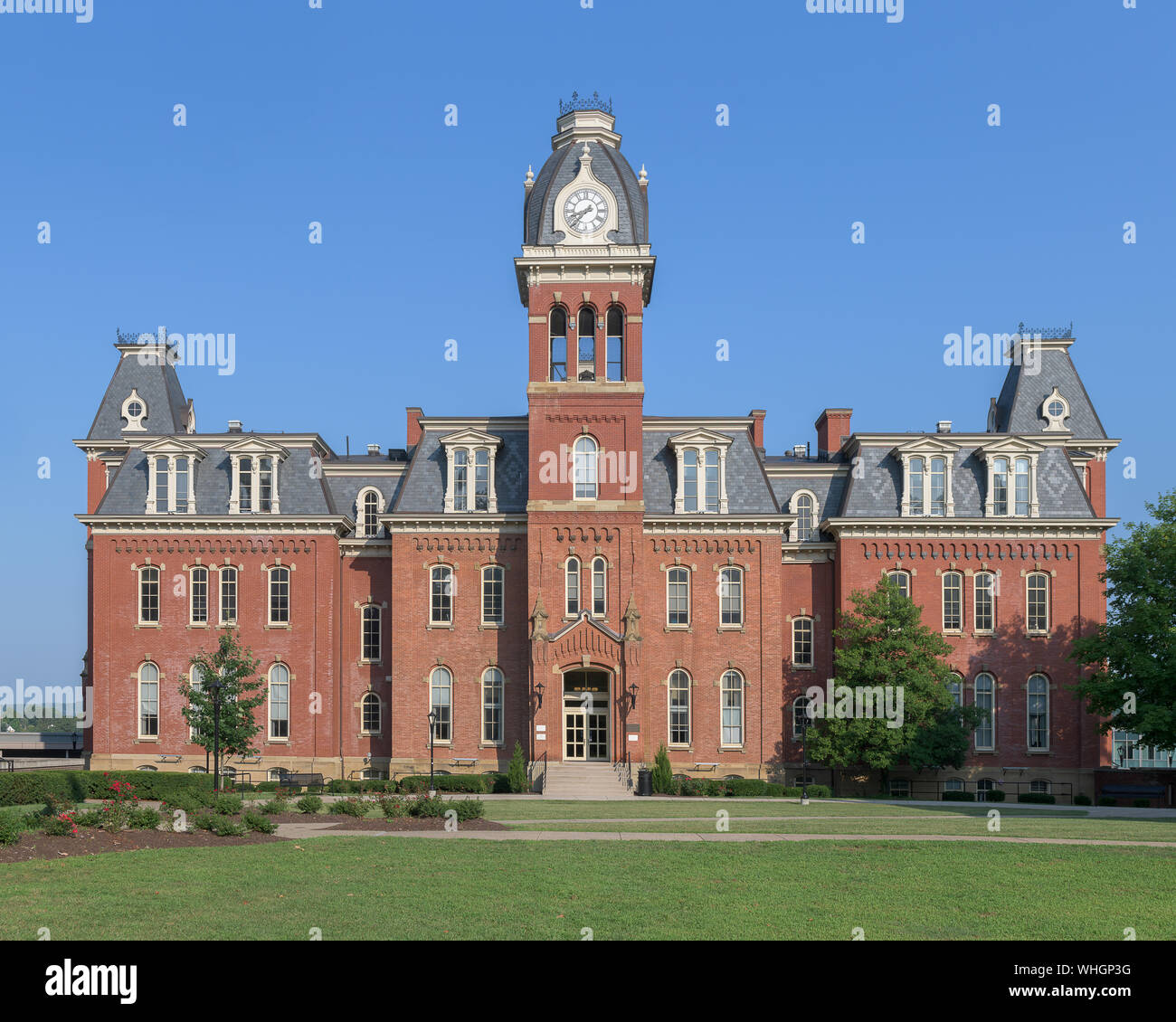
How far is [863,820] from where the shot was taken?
1126 inches

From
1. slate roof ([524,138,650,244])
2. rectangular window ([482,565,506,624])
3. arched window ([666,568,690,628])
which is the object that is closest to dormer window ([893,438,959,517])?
arched window ([666,568,690,628])

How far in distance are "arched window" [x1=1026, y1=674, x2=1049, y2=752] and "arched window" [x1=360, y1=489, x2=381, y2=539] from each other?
1098 inches

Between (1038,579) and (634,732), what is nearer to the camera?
(634,732)

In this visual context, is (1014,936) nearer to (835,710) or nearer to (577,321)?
(835,710)

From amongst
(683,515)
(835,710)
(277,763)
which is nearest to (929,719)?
(835,710)

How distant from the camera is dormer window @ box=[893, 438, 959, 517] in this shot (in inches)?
1844

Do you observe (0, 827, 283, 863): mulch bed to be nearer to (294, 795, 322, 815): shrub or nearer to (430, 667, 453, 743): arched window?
(294, 795, 322, 815): shrub

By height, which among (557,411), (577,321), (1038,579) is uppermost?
(577,321)

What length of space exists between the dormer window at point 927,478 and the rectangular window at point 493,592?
16.8 meters

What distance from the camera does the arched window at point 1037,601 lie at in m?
46.5

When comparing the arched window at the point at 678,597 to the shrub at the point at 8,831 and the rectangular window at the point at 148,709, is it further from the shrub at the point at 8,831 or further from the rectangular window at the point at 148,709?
the shrub at the point at 8,831

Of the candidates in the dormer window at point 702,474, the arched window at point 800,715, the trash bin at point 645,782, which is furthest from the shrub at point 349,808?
the arched window at point 800,715

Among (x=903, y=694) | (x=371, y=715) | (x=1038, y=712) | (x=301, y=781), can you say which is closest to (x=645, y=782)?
(x=903, y=694)
